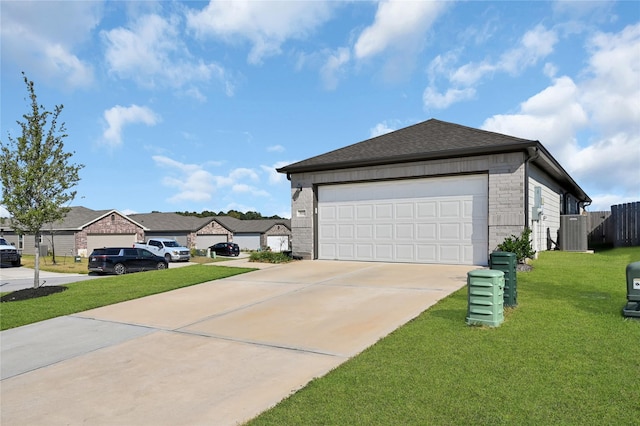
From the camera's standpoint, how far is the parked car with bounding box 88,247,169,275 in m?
19.6

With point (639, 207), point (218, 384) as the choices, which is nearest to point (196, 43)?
point (218, 384)

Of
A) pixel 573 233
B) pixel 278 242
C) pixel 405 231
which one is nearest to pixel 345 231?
pixel 405 231

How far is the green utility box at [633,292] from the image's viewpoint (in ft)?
19.1

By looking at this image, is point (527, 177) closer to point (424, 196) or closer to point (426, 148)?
point (424, 196)

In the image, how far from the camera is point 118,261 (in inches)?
779

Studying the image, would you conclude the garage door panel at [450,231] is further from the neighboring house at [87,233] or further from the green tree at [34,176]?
the neighboring house at [87,233]

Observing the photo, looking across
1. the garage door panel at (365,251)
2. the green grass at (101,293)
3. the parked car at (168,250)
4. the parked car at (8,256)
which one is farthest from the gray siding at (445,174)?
the parked car at (8,256)

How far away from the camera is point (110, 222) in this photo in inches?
1471

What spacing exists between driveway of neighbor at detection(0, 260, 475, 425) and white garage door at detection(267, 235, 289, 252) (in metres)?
42.1

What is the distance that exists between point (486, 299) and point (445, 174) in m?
8.36

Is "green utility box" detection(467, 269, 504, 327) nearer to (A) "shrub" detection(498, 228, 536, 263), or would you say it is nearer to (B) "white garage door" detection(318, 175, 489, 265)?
(A) "shrub" detection(498, 228, 536, 263)

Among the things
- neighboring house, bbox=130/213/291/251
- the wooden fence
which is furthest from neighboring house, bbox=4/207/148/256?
the wooden fence

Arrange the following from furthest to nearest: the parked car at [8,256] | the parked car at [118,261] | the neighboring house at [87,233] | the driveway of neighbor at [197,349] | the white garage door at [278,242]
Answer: the white garage door at [278,242] → the neighboring house at [87,233] → the parked car at [8,256] → the parked car at [118,261] → the driveway of neighbor at [197,349]

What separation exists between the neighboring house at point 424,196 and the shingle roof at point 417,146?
4 centimetres
